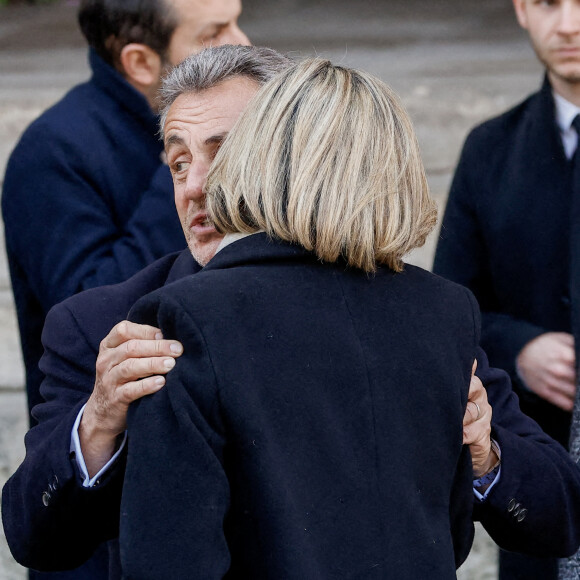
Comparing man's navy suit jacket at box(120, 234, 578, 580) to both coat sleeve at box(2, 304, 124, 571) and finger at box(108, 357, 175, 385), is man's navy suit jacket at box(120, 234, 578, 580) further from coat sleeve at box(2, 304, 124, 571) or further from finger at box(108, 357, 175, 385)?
coat sleeve at box(2, 304, 124, 571)

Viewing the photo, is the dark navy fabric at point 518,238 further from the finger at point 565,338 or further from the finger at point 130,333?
the finger at point 130,333

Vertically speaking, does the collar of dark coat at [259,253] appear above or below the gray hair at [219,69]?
below

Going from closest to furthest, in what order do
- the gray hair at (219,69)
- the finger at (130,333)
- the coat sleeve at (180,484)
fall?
the coat sleeve at (180,484) < the finger at (130,333) < the gray hair at (219,69)

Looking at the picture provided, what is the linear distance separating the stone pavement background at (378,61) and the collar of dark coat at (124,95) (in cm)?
80

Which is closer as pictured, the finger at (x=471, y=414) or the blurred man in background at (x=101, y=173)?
the finger at (x=471, y=414)

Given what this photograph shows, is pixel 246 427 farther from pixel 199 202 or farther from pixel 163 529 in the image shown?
pixel 199 202

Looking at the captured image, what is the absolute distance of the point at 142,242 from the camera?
7.33 feet

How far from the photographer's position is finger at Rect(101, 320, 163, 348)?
1344 mm

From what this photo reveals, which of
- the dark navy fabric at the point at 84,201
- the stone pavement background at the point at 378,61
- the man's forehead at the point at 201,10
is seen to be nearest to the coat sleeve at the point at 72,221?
the dark navy fabric at the point at 84,201

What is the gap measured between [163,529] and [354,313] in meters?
0.37

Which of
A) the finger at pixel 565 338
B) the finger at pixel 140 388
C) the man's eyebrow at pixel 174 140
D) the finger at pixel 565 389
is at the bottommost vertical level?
the finger at pixel 565 389

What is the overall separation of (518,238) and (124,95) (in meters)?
1.00

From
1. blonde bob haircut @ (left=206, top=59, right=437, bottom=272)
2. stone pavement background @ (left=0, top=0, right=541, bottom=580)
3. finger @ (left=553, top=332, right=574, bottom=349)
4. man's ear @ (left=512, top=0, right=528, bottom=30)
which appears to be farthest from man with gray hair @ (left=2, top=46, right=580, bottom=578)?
stone pavement background @ (left=0, top=0, right=541, bottom=580)

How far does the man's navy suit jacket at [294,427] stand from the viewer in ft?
4.10
